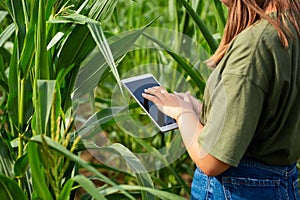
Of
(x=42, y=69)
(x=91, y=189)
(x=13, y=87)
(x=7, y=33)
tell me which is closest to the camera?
(x=91, y=189)

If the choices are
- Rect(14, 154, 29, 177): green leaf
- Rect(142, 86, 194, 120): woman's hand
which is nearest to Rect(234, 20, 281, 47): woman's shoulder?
Rect(142, 86, 194, 120): woman's hand

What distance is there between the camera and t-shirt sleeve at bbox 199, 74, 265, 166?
3.60ft

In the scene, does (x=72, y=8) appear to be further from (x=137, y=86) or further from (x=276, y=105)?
(x=276, y=105)

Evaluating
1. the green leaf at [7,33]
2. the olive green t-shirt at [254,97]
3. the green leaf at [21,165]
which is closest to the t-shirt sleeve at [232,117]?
the olive green t-shirt at [254,97]

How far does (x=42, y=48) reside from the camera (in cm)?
120

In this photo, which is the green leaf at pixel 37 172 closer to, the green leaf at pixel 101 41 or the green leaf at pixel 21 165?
the green leaf at pixel 21 165

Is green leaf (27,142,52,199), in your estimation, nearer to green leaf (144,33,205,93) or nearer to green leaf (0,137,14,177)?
green leaf (0,137,14,177)

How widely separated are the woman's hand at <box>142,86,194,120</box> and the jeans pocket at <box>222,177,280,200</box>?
142 millimetres

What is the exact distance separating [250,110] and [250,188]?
0.18 meters

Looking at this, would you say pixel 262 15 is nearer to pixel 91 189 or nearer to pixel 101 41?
pixel 101 41

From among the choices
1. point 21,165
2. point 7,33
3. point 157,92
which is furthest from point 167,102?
point 7,33

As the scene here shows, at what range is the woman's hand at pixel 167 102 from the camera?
124 cm

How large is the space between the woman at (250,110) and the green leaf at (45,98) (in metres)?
0.21

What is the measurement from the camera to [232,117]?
3.66 ft
